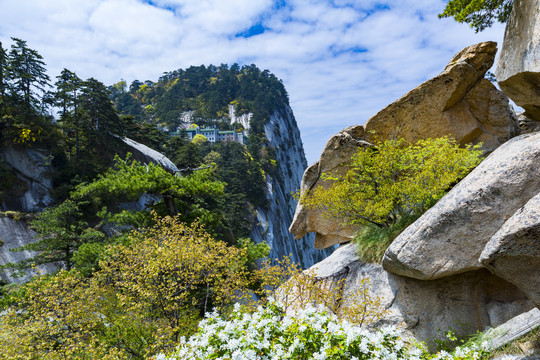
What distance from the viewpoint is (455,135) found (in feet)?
39.5

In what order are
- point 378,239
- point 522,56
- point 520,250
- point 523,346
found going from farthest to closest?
point 378,239 < point 522,56 < point 523,346 < point 520,250

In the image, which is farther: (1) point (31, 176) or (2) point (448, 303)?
(1) point (31, 176)

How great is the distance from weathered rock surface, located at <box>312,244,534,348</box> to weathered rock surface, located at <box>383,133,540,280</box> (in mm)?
862

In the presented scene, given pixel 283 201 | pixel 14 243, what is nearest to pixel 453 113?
pixel 14 243

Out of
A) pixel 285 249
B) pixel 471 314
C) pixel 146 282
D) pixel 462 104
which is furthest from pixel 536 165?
pixel 285 249

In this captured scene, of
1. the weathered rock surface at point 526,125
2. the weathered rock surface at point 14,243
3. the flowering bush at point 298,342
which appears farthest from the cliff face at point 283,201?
the flowering bush at point 298,342

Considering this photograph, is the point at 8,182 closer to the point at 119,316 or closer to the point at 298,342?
the point at 119,316

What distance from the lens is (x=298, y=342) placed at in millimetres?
3967

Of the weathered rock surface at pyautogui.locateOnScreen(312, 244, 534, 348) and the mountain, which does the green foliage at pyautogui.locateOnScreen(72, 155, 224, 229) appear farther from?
the mountain

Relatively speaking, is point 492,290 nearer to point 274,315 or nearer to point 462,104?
point 274,315

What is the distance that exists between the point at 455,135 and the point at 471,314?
7409 millimetres

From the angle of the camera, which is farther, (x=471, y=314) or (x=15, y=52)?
(x=15, y=52)

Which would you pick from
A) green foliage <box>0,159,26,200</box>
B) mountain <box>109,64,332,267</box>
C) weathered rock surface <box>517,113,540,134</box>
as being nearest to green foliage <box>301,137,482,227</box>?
weathered rock surface <box>517,113,540,134</box>

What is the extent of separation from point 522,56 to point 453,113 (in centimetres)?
467
